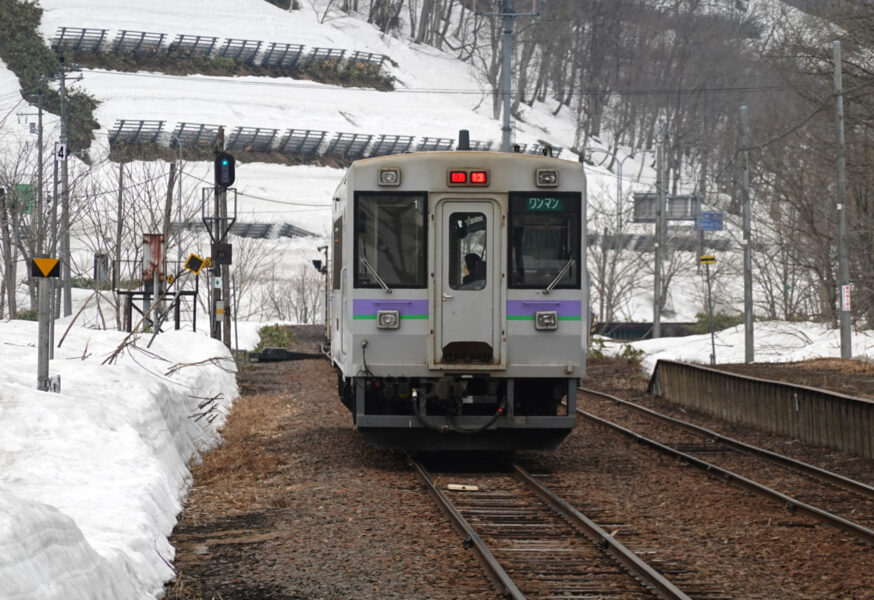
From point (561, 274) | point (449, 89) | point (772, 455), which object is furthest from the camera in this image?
point (449, 89)

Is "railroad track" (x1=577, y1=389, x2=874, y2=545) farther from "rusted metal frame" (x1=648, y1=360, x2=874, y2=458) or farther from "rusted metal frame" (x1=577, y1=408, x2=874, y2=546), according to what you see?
"rusted metal frame" (x1=648, y1=360, x2=874, y2=458)

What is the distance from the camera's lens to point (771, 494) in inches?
438

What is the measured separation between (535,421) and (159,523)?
4.83 meters

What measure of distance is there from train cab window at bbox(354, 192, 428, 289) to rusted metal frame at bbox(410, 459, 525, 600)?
88.7 inches

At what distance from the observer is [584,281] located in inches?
508

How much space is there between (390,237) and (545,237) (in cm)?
159

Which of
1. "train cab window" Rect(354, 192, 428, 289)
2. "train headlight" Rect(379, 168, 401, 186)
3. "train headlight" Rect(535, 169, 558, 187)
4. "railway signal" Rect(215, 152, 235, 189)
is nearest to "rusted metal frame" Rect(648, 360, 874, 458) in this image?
"train headlight" Rect(535, 169, 558, 187)

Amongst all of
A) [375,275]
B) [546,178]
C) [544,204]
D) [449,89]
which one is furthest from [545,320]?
[449,89]

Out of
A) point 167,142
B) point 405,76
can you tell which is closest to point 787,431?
point 167,142

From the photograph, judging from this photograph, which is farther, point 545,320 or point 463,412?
point 463,412

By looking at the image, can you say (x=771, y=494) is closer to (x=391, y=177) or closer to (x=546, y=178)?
(x=546, y=178)

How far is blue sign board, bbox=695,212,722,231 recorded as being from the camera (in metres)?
59.4

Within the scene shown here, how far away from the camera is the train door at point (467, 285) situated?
1273cm

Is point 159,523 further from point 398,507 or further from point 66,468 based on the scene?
point 398,507
